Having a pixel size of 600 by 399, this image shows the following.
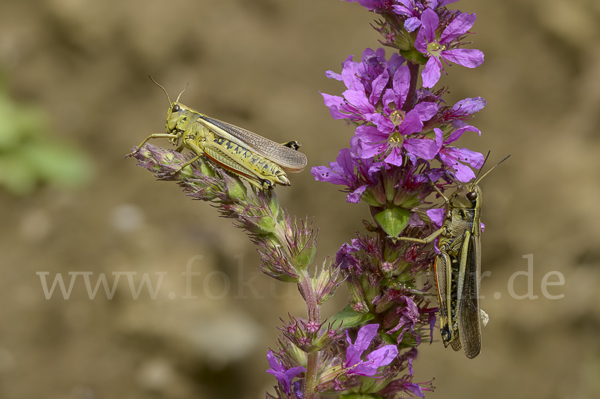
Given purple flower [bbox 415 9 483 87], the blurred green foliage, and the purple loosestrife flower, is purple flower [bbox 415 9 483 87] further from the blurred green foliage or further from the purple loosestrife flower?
the blurred green foliage

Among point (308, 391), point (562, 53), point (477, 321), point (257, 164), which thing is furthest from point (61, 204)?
point (562, 53)

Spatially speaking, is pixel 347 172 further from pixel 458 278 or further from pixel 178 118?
pixel 178 118

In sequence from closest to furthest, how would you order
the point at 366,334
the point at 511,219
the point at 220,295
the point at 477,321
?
the point at 366,334, the point at 477,321, the point at 220,295, the point at 511,219

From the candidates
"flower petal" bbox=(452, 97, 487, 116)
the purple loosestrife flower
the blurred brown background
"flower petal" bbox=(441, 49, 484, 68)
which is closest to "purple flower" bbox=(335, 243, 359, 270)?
the purple loosestrife flower

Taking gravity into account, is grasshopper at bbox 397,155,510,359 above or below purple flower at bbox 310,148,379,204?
below

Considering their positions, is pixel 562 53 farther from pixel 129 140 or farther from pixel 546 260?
pixel 129 140
